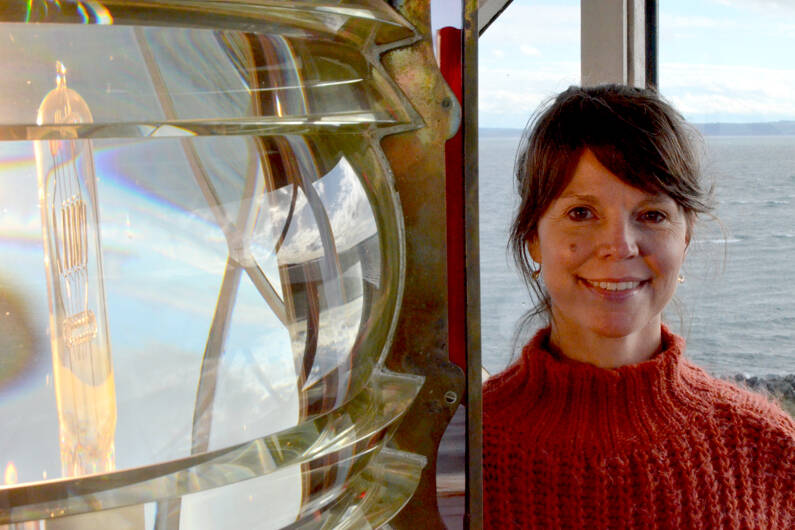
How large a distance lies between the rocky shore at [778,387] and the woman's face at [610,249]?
350mm

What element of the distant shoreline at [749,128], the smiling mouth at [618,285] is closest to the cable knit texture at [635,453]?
the smiling mouth at [618,285]

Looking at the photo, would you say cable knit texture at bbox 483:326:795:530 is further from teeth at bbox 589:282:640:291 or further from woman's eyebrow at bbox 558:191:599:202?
woman's eyebrow at bbox 558:191:599:202

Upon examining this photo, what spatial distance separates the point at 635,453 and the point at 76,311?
95 cm

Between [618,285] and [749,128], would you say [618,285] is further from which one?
[749,128]

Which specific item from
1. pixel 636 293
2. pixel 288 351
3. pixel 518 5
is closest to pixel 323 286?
pixel 288 351

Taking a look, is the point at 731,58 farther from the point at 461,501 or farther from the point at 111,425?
the point at 111,425

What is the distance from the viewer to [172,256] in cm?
29

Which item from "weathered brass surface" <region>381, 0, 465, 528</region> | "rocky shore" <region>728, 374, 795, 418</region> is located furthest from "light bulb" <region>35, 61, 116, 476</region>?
"rocky shore" <region>728, 374, 795, 418</region>

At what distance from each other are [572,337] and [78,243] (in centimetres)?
101

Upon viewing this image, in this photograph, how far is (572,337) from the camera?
1.22 meters

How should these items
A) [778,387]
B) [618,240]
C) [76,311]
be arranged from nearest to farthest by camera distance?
[76,311] → [618,240] → [778,387]

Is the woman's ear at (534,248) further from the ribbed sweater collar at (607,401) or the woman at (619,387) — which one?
the ribbed sweater collar at (607,401)

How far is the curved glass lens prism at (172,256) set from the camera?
27 centimetres

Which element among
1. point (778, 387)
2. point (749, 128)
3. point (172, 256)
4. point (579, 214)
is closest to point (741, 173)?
point (749, 128)
